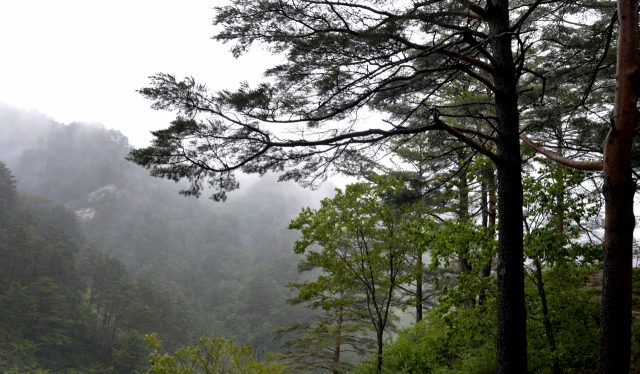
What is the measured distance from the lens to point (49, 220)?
160 feet

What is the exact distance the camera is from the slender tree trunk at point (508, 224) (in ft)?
11.0

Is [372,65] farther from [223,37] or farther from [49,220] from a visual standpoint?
[49,220]

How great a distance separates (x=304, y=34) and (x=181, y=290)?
65.5 m

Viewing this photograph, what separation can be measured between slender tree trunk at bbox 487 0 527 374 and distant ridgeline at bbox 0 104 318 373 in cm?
3329

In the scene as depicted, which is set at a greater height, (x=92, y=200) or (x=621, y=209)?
(x=92, y=200)

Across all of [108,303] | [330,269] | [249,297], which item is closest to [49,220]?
[108,303]

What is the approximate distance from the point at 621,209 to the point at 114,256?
180 ft

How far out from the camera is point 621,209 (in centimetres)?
290

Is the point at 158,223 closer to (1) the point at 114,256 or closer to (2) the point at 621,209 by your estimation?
(1) the point at 114,256

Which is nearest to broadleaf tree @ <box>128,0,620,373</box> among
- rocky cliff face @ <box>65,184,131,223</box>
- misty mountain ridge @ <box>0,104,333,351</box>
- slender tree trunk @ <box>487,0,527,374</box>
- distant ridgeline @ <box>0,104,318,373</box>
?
slender tree trunk @ <box>487,0,527,374</box>

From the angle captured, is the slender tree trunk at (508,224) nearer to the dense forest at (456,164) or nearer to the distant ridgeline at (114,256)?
the dense forest at (456,164)

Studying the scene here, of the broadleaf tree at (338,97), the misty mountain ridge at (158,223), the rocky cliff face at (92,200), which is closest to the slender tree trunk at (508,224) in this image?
the broadleaf tree at (338,97)

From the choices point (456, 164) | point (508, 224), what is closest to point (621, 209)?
point (508, 224)

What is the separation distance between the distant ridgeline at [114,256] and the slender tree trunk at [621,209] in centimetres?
3410
